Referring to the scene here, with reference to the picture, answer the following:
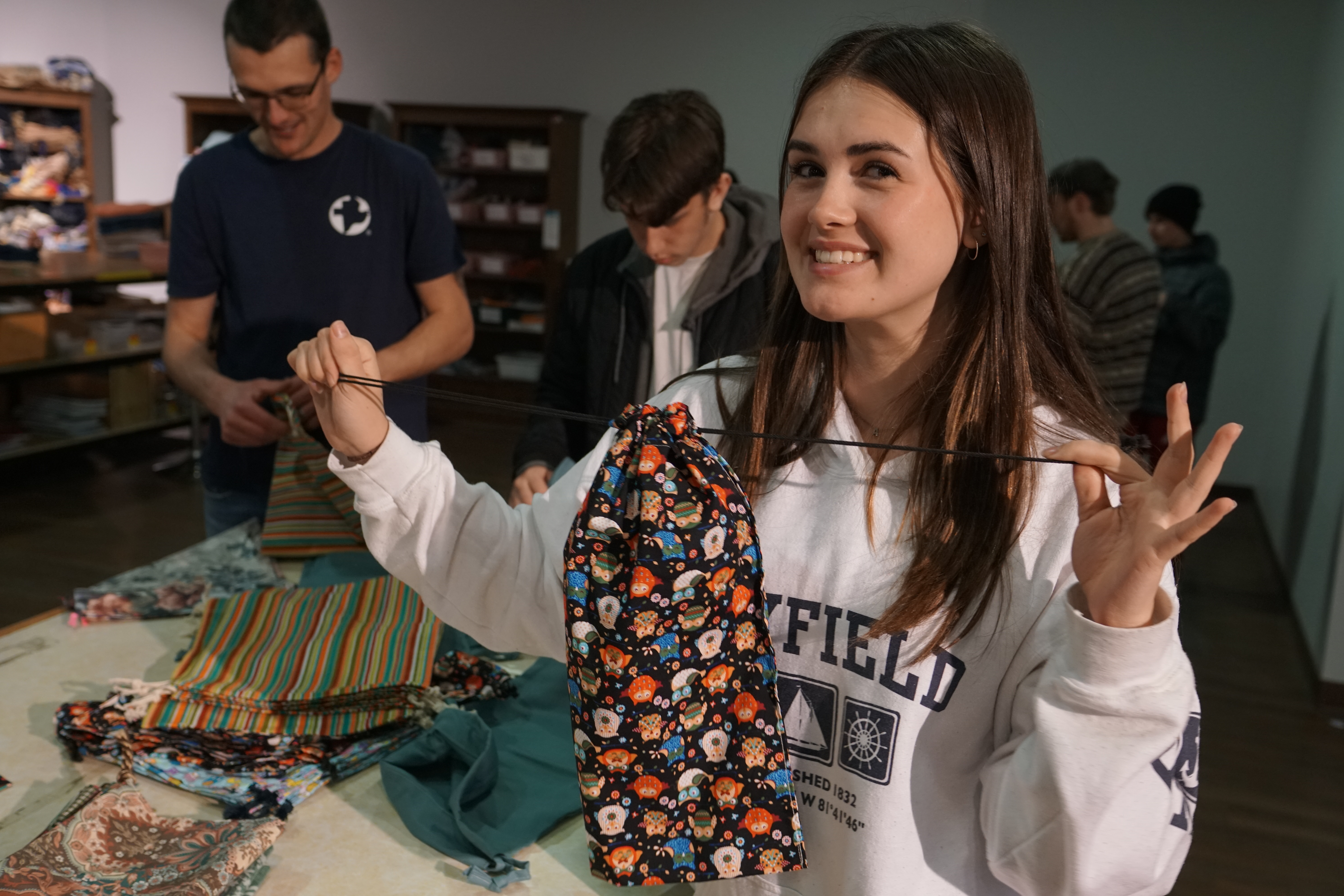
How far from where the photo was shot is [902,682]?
1.09 metres

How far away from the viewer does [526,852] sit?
149 cm

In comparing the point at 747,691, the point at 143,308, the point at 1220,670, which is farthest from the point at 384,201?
the point at 143,308

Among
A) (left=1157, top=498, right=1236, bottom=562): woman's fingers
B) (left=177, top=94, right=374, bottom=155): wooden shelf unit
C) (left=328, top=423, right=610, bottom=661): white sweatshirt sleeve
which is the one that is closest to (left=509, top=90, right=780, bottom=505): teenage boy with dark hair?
(left=328, top=423, right=610, bottom=661): white sweatshirt sleeve

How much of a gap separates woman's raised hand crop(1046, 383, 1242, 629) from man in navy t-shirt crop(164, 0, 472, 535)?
5.29ft

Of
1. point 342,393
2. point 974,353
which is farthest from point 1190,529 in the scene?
point 342,393

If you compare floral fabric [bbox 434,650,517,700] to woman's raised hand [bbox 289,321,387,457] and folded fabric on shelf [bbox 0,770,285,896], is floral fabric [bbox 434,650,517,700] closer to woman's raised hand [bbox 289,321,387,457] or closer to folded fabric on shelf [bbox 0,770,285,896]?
folded fabric on shelf [bbox 0,770,285,896]

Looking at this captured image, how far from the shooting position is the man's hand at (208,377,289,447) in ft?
7.05

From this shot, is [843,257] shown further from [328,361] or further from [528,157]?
[528,157]

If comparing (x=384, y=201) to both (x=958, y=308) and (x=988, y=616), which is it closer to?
(x=958, y=308)

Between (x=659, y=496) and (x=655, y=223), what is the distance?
1154 millimetres

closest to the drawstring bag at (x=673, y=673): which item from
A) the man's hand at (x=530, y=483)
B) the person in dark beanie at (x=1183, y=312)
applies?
the man's hand at (x=530, y=483)

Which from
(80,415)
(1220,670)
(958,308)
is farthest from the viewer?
(80,415)

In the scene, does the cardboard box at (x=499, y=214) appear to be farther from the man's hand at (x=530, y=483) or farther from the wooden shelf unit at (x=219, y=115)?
the man's hand at (x=530, y=483)

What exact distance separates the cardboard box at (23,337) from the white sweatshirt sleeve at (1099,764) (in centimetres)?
593
